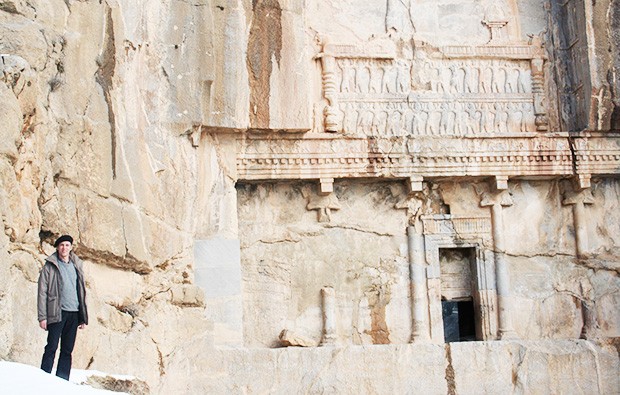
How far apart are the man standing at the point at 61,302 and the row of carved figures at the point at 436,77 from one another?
267 inches

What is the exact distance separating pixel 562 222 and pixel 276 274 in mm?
4084

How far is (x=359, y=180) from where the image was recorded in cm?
1467

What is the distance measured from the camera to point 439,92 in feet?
49.3

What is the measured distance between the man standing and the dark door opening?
7202mm

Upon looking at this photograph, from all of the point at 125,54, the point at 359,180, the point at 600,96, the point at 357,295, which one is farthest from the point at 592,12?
the point at 125,54

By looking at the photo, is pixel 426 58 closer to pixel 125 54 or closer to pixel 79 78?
pixel 125 54

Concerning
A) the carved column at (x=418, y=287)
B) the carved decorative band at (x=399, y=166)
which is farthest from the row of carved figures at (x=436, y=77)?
the carved column at (x=418, y=287)

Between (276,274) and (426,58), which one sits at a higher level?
(426,58)

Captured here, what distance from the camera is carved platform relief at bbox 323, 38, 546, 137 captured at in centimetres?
1477

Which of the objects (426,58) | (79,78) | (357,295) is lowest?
(357,295)

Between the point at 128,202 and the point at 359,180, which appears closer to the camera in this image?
the point at 128,202

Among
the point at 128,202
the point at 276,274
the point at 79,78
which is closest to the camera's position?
the point at 79,78

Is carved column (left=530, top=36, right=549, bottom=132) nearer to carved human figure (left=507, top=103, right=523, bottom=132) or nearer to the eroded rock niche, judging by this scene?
carved human figure (left=507, top=103, right=523, bottom=132)

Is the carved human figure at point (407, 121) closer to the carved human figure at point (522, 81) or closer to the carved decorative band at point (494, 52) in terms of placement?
the carved decorative band at point (494, 52)
